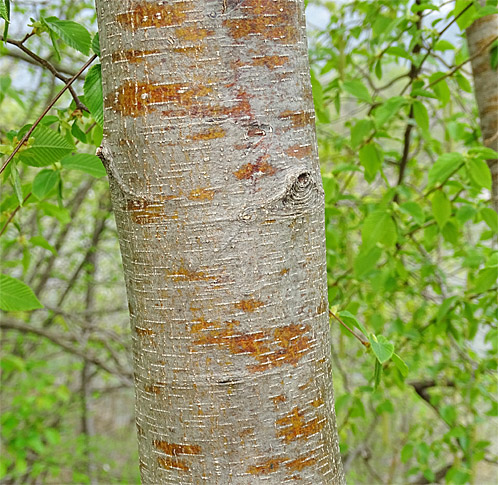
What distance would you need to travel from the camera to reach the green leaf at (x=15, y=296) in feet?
2.89

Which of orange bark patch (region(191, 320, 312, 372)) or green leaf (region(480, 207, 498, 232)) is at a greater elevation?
green leaf (region(480, 207, 498, 232))

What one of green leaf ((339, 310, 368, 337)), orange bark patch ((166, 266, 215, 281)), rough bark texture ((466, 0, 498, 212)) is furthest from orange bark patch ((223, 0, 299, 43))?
rough bark texture ((466, 0, 498, 212))

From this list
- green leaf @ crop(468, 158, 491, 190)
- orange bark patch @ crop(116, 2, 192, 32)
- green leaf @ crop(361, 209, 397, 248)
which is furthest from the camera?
green leaf @ crop(361, 209, 397, 248)

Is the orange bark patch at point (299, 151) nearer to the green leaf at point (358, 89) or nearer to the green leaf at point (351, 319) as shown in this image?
the green leaf at point (351, 319)

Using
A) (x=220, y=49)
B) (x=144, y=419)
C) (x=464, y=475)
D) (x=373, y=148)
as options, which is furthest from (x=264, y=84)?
(x=464, y=475)

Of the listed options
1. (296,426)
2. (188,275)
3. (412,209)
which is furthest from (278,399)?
(412,209)

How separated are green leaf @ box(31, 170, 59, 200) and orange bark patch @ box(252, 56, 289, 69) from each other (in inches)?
21.8

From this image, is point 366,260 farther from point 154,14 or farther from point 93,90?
point 154,14

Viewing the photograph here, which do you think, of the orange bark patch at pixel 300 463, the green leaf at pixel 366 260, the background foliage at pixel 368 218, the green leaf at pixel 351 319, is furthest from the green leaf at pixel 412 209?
the orange bark patch at pixel 300 463

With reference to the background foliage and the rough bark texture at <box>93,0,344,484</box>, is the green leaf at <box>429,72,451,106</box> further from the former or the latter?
the rough bark texture at <box>93,0,344,484</box>

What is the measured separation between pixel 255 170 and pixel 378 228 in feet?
2.71

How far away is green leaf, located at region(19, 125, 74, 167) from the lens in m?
0.77

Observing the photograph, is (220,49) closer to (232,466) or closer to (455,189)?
(232,466)

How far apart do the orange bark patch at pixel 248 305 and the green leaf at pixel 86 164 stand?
1.43 ft
